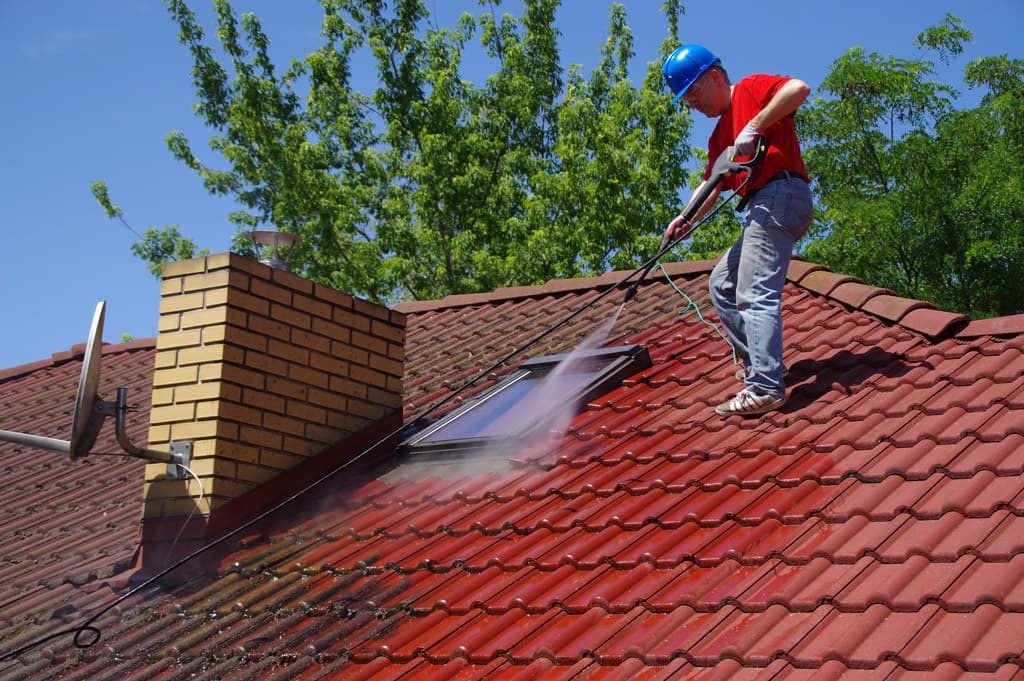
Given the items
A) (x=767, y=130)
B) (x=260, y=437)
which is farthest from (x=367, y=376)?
(x=767, y=130)

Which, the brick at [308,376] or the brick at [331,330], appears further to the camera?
the brick at [331,330]

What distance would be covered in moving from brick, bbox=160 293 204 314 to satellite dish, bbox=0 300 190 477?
0.44 meters

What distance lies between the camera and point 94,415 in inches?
231

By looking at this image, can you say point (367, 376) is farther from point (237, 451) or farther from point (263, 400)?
point (237, 451)

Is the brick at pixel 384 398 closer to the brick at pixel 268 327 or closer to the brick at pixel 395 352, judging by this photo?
the brick at pixel 395 352

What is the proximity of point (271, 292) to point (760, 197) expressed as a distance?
9.15 feet

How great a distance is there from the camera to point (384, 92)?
26031 millimetres

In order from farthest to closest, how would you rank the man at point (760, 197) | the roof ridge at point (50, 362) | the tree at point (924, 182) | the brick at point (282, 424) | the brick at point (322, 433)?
the tree at point (924, 182), the roof ridge at point (50, 362), the brick at point (322, 433), the brick at point (282, 424), the man at point (760, 197)

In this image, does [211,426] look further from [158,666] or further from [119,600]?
[158,666]

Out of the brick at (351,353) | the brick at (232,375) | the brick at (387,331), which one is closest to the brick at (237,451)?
the brick at (232,375)

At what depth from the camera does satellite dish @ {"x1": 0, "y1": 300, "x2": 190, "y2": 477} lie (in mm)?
5695

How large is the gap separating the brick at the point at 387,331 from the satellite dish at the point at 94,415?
1.49 m

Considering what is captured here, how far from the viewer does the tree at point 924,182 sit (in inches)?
771

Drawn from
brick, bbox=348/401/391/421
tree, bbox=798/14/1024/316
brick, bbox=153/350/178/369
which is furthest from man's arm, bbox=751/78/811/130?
tree, bbox=798/14/1024/316
